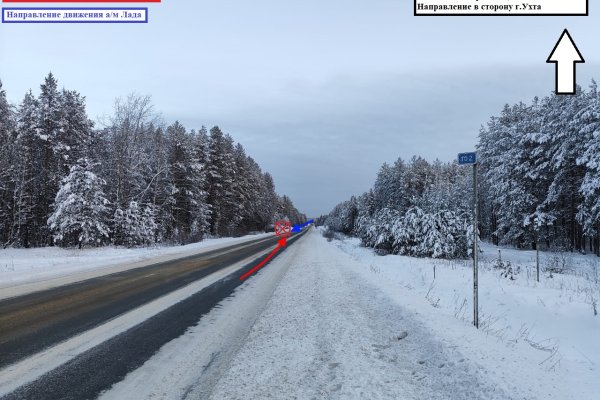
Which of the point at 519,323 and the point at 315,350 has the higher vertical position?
the point at 315,350

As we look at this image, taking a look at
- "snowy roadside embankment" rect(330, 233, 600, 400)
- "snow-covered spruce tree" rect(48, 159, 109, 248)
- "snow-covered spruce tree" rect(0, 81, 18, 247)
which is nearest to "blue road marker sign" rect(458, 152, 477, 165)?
"snowy roadside embankment" rect(330, 233, 600, 400)

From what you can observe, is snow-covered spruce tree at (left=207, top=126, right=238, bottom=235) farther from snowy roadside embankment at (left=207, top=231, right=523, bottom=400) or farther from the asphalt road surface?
snowy roadside embankment at (left=207, top=231, right=523, bottom=400)

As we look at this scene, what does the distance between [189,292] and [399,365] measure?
6265 millimetres

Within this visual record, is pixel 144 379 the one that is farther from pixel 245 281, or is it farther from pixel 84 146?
pixel 84 146

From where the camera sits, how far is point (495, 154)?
4425 centimetres

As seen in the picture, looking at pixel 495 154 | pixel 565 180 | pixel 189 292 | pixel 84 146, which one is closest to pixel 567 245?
pixel 565 180

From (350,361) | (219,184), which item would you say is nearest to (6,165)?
(219,184)

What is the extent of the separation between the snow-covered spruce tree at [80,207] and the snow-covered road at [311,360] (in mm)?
19649

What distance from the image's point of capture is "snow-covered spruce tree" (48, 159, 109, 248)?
2286cm

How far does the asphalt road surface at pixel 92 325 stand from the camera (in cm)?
374

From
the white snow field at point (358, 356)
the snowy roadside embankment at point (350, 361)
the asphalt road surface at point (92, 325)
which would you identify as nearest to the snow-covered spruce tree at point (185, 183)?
the asphalt road surface at point (92, 325)

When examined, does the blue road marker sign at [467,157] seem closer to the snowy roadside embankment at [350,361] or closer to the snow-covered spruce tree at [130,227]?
the snowy roadside embankment at [350,361]

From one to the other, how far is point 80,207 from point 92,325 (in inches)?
796

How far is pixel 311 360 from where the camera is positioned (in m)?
4.43
